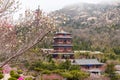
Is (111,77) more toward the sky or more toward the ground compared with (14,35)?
more toward the ground

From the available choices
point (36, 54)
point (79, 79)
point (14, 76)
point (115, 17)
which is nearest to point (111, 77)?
point (79, 79)

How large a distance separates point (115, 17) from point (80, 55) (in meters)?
54.2

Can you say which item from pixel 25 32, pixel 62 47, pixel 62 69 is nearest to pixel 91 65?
pixel 62 47

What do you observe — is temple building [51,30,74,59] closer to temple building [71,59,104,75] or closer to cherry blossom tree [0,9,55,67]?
temple building [71,59,104,75]

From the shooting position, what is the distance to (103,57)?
1709 inches

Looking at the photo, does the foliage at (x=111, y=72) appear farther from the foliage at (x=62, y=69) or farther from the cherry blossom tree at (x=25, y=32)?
the cherry blossom tree at (x=25, y=32)

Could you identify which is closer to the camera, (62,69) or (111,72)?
(111,72)

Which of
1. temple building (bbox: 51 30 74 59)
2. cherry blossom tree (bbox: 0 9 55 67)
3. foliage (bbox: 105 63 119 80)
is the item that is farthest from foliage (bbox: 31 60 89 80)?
cherry blossom tree (bbox: 0 9 55 67)

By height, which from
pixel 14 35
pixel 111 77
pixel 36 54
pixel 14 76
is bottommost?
pixel 111 77

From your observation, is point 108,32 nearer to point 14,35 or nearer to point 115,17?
point 115,17

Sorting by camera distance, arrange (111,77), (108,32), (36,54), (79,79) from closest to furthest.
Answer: (36,54) → (79,79) → (111,77) → (108,32)

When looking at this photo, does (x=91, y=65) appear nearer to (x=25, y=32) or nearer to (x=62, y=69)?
(x=62, y=69)

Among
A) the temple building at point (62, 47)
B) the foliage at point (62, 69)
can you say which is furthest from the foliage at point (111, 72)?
the temple building at point (62, 47)

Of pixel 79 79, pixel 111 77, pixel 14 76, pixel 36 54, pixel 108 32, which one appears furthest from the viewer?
pixel 108 32
